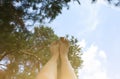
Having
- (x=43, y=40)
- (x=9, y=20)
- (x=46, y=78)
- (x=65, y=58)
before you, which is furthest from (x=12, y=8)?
(x=43, y=40)

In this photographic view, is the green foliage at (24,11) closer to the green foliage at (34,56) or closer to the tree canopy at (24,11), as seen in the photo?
the tree canopy at (24,11)

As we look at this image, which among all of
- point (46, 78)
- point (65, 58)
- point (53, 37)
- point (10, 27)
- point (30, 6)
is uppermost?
point (53, 37)

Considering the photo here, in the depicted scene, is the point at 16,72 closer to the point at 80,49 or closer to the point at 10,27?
the point at 80,49

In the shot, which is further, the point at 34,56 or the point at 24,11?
the point at 34,56

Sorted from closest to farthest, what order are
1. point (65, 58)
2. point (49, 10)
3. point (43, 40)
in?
1. point (65, 58)
2. point (49, 10)
3. point (43, 40)

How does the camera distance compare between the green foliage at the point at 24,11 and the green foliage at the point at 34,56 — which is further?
the green foliage at the point at 34,56

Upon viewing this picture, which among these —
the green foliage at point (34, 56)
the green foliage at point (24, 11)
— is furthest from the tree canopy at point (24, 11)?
the green foliage at point (34, 56)

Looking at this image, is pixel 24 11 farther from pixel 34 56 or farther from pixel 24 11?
pixel 34 56

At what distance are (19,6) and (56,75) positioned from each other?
5.09 ft

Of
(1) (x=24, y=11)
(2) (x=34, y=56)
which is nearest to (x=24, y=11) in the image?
(1) (x=24, y=11)

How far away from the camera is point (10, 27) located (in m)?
3.36

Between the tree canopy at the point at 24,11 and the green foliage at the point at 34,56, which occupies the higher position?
the green foliage at the point at 34,56

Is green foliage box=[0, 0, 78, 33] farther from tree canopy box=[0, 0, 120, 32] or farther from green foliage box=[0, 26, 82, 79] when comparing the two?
green foliage box=[0, 26, 82, 79]

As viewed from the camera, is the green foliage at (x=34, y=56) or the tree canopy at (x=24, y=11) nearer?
the tree canopy at (x=24, y=11)
